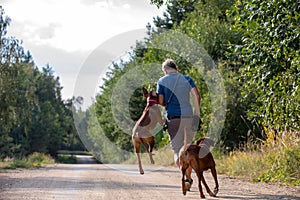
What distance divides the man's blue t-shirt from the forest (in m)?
2.27

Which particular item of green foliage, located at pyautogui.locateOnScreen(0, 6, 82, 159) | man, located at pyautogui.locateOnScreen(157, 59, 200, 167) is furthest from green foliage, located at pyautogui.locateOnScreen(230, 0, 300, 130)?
green foliage, located at pyautogui.locateOnScreen(0, 6, 82, 159)

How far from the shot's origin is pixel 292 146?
12.5 meters

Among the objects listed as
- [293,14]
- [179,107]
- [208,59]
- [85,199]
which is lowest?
[85,199]

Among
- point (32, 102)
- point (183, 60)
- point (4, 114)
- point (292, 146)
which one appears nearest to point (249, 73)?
point (292, 146)

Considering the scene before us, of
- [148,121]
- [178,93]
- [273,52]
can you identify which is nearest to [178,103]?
[178,93]

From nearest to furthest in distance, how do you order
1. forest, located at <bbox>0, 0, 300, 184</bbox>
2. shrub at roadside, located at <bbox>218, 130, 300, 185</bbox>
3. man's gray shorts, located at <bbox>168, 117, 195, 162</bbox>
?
man's gray shorts, located at <bbox>168, 117, 195, 162</bbox>, forest, located at <bbox>0, 0, 300, 184</bbox>, shrub at roadside, located at <bbox>218, 130, 300, 185</bbox>

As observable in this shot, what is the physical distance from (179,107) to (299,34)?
2.54 metres

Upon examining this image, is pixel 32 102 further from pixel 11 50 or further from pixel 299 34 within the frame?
pixel 299 34

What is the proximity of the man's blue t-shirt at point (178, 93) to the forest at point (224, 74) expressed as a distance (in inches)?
89.5

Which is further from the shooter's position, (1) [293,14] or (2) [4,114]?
(2) [4,114]

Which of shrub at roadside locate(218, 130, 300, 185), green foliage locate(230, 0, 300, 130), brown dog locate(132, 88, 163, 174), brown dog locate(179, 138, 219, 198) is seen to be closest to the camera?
brown dog locate(179, 138, 219, 198)

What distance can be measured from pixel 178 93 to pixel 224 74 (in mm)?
13467

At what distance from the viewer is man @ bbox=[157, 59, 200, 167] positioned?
841 centimetres

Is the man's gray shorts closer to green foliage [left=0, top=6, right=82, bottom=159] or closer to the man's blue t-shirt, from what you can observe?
the man's blue t-shirt
